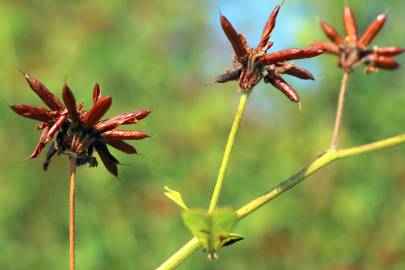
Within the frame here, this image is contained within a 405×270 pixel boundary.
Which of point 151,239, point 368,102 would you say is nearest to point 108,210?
point 151,239

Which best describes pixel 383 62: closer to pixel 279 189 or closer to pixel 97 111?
pixel 279 189

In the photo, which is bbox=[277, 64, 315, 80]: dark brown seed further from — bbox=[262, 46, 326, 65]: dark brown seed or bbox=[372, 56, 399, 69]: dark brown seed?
bbox=[372, 56, 399, 69]: dark brown seed

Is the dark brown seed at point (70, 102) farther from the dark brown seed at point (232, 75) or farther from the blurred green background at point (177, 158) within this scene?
the blurred green background at point (177, 158)

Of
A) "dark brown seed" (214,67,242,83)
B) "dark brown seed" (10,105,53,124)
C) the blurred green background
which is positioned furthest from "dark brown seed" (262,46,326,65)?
the blurred green background

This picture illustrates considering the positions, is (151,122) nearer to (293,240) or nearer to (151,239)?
(151,239)

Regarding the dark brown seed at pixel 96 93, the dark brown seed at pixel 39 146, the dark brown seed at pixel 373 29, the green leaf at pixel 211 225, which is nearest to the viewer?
the green leaf at pixel 211 225

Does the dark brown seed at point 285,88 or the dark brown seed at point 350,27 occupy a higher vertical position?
the dark brown seed at point 350,27

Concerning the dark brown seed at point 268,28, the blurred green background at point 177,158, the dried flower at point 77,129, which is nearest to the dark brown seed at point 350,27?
the dark brown seed at point 268,28
